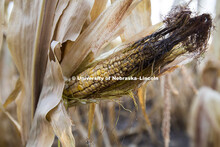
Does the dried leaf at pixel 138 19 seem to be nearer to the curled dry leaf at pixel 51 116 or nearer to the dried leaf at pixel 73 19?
the dried leaf at pixel 73 19

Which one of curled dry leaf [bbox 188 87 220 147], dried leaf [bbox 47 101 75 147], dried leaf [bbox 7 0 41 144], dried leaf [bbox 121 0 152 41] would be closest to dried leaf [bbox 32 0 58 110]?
dried leaf [bbox 7 0 41 144]

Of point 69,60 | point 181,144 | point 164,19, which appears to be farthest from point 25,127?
point 181,144

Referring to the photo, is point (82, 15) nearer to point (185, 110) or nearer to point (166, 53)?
point (166, 53)

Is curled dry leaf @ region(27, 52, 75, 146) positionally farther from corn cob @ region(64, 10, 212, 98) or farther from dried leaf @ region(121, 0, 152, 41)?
dried leaf @ region(121, 0, 152, 41)

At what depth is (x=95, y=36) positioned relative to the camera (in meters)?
0.49

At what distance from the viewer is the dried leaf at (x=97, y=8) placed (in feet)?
1.75

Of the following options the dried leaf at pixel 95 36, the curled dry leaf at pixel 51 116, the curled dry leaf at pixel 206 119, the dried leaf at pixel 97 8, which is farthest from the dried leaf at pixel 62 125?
the curled dry leaf at pixel 206 119

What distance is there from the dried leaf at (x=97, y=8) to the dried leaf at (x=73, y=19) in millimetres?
37

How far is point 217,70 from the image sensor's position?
5.93ft

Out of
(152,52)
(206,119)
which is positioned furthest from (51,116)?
(206,119)

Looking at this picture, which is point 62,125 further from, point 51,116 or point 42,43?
point 42,43

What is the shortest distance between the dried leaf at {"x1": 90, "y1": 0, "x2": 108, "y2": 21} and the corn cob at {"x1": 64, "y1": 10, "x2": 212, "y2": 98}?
163 millimetres

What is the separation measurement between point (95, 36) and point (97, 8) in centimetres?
10

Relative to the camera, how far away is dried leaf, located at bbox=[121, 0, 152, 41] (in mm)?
568
